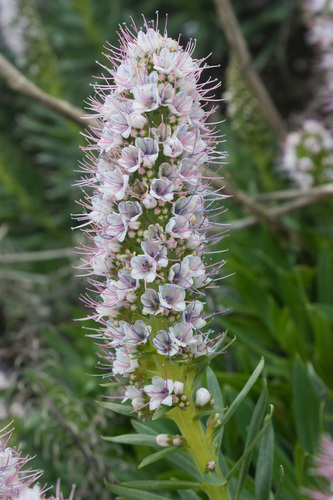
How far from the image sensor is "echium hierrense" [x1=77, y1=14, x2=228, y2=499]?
42.9 inches

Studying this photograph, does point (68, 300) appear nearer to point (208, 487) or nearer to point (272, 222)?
point (272, 222)

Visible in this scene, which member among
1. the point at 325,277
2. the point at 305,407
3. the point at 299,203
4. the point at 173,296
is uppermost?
the point at 299,203

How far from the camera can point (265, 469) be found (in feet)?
4.17

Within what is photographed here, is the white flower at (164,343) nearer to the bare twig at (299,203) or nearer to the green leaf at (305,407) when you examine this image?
the green leaf at (305,407)

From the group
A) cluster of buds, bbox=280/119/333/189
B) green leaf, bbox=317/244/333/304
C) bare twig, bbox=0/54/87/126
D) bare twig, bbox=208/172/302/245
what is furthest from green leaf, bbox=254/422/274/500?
cluster of buds, bbox=280/119/333/189

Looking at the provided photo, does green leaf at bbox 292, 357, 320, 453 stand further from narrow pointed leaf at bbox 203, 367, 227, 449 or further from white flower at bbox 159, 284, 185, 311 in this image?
white flower at bbox 159, 284, 185, 311

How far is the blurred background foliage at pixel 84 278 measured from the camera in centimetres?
201

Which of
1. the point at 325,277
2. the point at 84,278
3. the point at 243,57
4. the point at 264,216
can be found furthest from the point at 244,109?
the point at 84,278

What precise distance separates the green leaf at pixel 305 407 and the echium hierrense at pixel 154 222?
686 mm

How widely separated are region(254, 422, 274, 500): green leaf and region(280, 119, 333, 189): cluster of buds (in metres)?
2.04

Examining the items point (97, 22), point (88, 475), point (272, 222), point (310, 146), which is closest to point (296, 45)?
point (97, 22)

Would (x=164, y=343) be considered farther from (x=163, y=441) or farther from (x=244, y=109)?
(x=244, y=109)

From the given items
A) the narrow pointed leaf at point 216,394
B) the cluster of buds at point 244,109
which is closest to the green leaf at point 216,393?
the narrow pointed leaf at point 216,394

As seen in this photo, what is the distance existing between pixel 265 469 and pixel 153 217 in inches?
25.5
